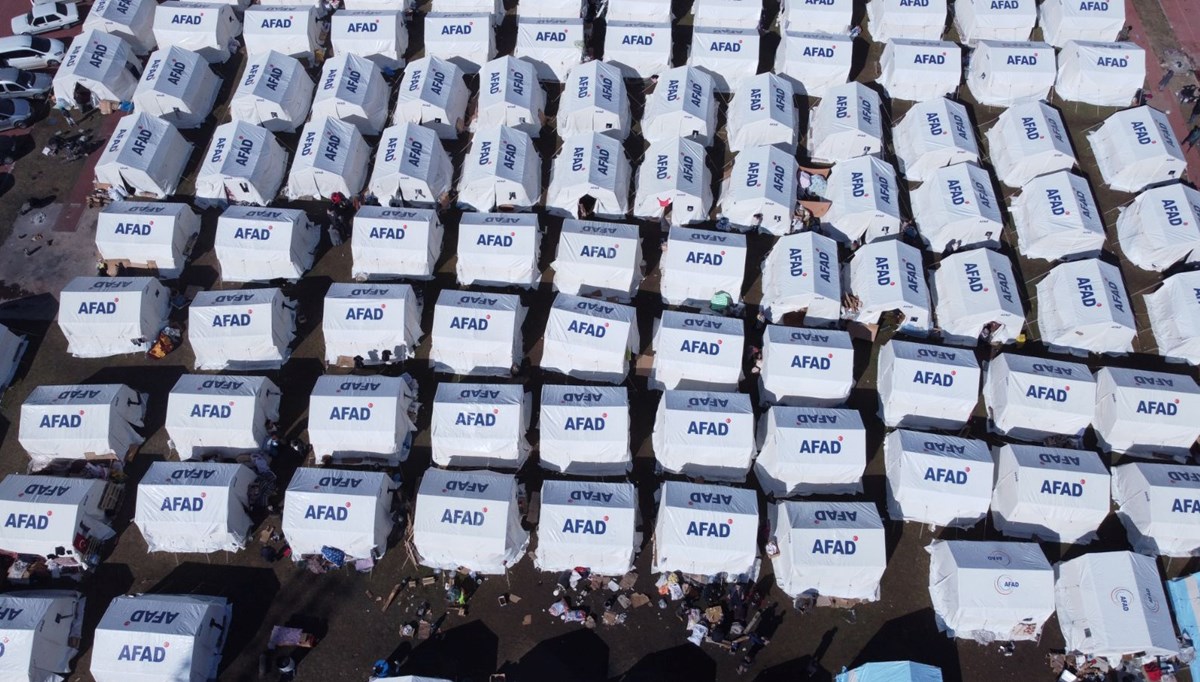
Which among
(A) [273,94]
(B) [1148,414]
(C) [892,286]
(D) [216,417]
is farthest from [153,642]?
(B) [1148,414]

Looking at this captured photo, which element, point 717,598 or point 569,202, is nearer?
point 717,598

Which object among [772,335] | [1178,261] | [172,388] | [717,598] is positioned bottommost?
[717,598]

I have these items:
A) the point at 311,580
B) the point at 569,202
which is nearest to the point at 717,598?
the point at 311,580

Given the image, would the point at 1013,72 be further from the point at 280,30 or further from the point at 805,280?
the point at 280,30

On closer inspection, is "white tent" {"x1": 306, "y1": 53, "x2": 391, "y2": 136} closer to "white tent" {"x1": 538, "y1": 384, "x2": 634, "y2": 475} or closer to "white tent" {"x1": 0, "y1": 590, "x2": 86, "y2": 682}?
"white tent" {"x1": 538, "y1": 384, "x2": 634, "y2": 475}

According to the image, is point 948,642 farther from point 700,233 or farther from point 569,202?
point 569,202

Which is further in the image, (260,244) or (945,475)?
(260,244)
